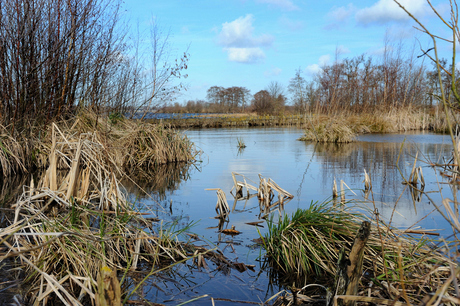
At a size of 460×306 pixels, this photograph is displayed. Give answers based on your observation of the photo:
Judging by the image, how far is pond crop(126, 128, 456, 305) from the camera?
106 inches

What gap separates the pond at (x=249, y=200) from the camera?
8.87 feet

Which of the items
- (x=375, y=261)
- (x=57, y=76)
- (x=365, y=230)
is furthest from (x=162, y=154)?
(x=365, y=230)

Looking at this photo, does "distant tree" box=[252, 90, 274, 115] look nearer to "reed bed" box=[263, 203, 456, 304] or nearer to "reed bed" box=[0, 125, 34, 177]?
"reed bed" box=[0, 125, 34, 177]

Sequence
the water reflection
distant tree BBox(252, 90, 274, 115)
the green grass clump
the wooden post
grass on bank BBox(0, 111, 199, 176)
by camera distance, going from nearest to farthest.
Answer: the wooden post → the green grass clump → the water reflection → grass on bank BBox(0, 111, 199, 176) → distant tree BBox(252, 90, 274, 115)

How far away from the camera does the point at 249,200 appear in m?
5.57

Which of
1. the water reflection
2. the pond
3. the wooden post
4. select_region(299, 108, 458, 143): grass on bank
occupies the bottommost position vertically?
the water reflection

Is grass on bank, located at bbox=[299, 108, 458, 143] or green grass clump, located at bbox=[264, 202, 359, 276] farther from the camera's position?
grass on bank, located at bbox=[299, 108, 458, 143]

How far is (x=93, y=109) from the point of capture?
9.16m

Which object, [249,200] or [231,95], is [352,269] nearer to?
[249,200]

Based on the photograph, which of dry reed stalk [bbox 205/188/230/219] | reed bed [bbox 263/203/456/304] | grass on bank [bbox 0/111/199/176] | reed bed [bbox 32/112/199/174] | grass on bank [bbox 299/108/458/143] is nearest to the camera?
reed bed [bbox 263/203/456/304]

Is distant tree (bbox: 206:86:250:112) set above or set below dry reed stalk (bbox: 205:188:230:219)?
above

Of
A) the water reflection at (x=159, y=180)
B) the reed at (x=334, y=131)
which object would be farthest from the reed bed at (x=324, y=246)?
the reed at (x=334, y=131)

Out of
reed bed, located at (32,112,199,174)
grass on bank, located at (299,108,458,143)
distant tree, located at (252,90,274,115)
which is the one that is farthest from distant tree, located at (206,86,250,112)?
reed bed, located at (32,112,199,174)

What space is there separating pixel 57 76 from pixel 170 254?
6.61m
